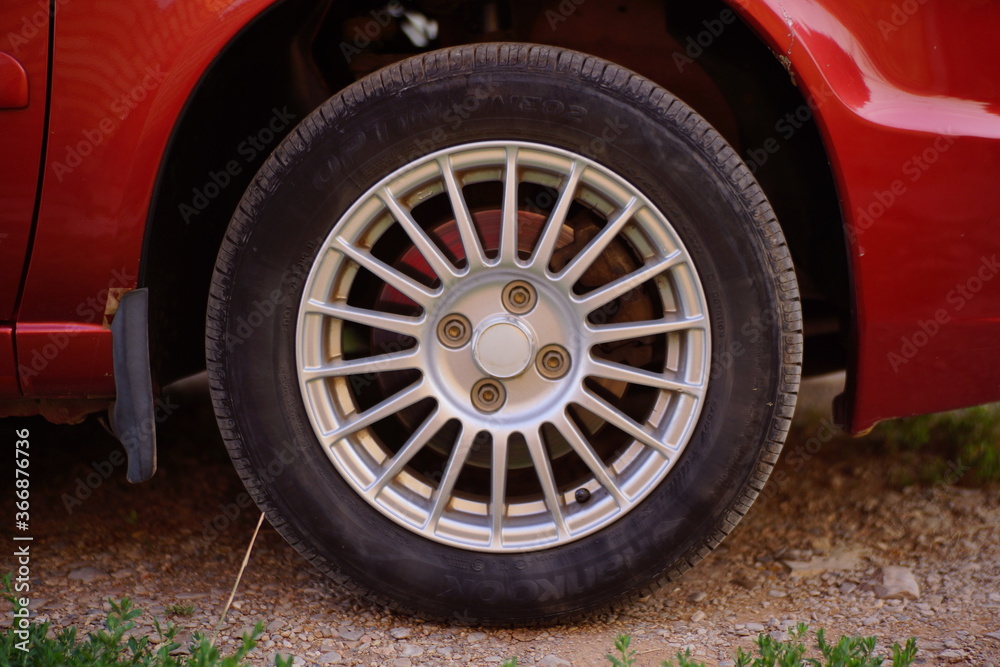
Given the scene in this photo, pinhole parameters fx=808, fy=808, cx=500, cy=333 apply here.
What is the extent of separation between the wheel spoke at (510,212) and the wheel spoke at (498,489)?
0.39m

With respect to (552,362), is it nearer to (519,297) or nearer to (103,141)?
(519,297)

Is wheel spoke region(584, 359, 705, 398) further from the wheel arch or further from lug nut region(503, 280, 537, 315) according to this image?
the wheel arch

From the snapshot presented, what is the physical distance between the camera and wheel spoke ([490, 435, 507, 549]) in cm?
170

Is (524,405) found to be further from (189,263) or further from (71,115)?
(71,115)

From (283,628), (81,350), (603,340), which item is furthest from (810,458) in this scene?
(81,350)

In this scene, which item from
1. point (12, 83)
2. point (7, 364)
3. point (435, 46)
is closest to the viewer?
point (12, 83)

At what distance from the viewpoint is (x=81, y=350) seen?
1637 mm

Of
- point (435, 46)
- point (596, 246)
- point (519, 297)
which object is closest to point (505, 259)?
point (519, 297)

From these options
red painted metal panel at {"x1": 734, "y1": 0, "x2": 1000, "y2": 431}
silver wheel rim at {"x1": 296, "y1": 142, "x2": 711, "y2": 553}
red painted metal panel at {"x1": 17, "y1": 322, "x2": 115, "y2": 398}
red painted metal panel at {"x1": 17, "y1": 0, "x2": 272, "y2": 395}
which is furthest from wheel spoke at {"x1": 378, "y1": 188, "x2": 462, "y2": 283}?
red painted metal panel at {"x1": 734, "y1": 0, "x2": 1000, "y2": 431}

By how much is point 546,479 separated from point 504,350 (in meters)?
0.29

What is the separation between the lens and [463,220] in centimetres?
166

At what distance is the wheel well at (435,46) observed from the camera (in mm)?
1757

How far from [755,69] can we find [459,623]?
1.38m

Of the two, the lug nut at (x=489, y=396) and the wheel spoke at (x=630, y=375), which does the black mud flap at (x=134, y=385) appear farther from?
the wheel spoke at (x=630, y=375)
